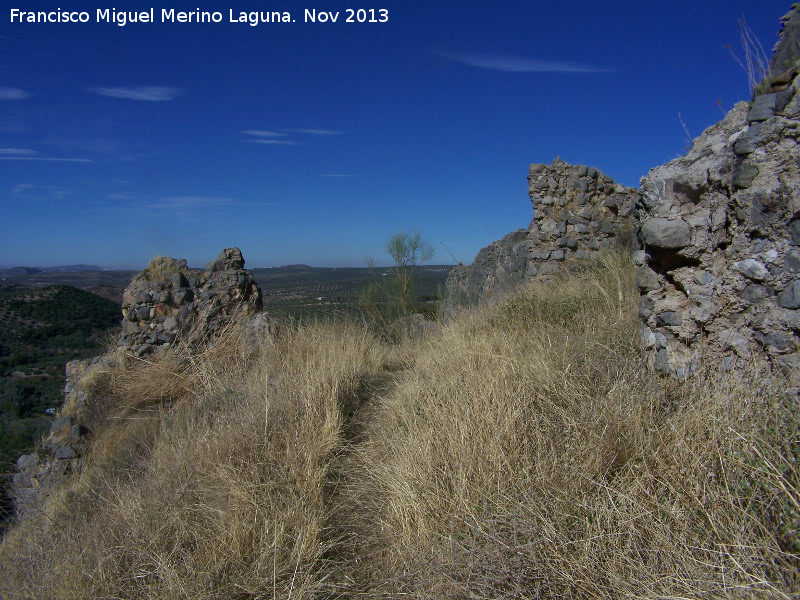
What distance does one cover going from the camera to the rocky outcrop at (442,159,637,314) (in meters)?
9.57

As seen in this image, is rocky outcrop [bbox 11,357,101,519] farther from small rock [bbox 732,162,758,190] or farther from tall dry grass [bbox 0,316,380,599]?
small rock [bbox 732,162,758,190]

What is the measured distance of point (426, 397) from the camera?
367cm

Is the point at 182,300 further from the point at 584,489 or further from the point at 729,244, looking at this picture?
the point at 729,244

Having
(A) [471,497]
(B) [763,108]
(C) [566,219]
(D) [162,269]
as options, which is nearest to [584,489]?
(A) [471,497]

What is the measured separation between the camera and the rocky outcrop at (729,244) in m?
2.48

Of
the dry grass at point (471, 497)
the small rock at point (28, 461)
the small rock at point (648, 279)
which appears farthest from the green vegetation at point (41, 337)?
the small rock at point (648, 279)

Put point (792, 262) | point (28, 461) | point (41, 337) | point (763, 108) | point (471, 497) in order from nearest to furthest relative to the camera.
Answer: point (471, 497)
point (792, 262)
point (763, 108)
point (28, 461)
point (41, 337)

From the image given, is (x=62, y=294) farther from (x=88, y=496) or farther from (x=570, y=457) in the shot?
(x=570, y=457)

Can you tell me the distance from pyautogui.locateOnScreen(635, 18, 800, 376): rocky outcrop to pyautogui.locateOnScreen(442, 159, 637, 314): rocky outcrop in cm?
591

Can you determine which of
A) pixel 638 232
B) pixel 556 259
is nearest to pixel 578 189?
pixel 556 259

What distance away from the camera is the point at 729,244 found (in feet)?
9.42

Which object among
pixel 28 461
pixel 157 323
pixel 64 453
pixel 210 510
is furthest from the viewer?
pixel 157 323

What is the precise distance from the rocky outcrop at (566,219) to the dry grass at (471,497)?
570 cm

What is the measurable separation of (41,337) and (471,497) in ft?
92.9
